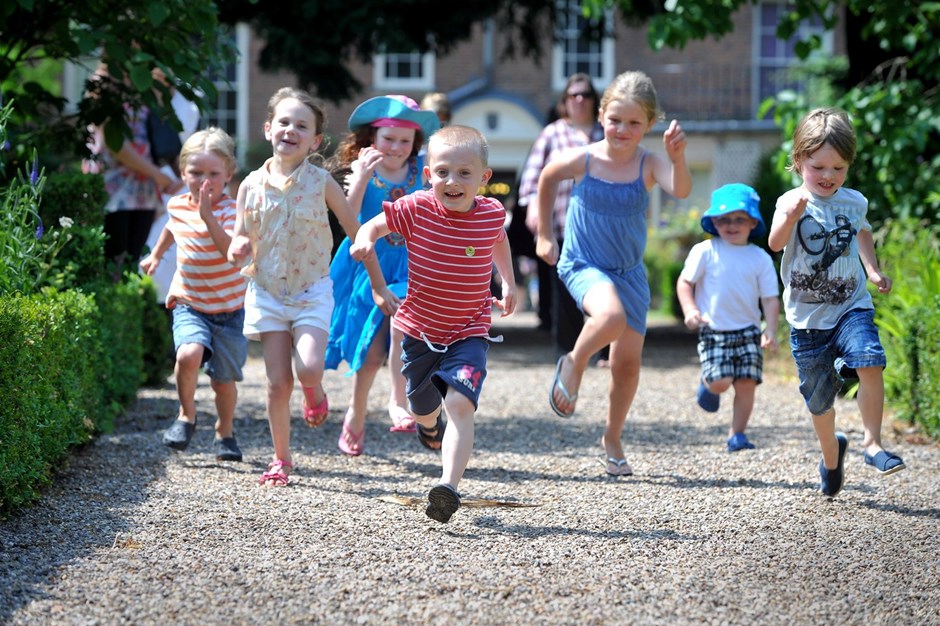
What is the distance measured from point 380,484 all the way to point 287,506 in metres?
0.68

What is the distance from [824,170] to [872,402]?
35.4 inches

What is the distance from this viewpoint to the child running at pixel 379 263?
595cm

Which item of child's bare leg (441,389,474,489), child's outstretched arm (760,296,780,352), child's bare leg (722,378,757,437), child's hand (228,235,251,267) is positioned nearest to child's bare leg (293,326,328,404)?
child's hand (228,235,251,267)

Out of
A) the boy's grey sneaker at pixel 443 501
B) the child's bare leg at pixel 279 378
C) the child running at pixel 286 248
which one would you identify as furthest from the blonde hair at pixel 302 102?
the boy's grey sneaker at pixel 443 501

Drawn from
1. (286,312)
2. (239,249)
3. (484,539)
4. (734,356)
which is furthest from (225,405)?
(734,356)

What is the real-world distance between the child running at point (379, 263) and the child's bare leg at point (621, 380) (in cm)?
90

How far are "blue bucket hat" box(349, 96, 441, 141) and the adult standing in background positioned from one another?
2381 mm

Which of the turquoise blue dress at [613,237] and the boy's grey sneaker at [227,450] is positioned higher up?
the turquoise blue dress at [613,237]

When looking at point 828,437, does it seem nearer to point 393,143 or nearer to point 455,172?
point 455,172

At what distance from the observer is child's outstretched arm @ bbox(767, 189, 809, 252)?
4754 mm

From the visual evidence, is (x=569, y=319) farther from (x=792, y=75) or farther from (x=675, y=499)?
(x=792, y=75)

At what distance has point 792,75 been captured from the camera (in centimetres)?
2331

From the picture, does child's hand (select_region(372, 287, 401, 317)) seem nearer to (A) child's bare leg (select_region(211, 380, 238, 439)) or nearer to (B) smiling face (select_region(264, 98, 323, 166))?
(B) smiling face (select_region(264, 98, 323, 166))

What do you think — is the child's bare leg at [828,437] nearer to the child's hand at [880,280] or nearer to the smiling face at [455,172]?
the child's hand at [880,280]
